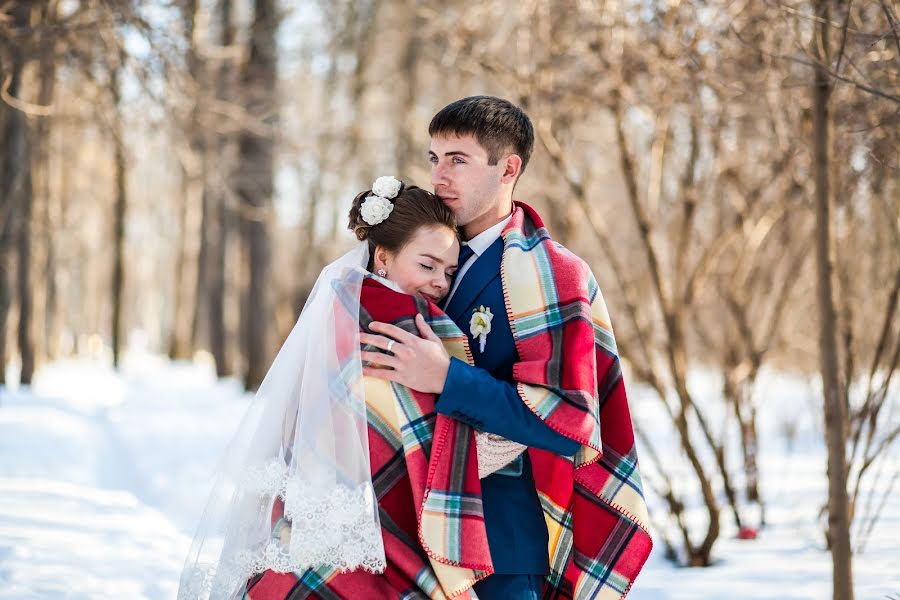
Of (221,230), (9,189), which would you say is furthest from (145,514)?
(221,230)

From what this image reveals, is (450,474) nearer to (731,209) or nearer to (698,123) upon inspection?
(698,123)

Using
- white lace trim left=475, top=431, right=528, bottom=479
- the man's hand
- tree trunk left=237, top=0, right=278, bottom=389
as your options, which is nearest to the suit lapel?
the man's hand

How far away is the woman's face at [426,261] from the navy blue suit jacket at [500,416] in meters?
0.10

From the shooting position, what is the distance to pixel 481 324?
2.41 m

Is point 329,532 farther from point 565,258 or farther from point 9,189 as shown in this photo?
point 9,189

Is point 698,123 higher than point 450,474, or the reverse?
point 698,123

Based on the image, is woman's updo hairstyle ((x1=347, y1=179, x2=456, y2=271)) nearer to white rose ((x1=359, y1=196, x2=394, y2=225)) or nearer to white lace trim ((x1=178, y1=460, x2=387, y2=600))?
white rose ((x1=359, y1=196, x2=394, y2=225))

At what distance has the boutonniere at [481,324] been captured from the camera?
2412mm

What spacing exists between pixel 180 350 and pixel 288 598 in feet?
67.6

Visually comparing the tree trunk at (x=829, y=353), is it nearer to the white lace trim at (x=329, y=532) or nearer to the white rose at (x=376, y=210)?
the white rose at (x=376, y=210)

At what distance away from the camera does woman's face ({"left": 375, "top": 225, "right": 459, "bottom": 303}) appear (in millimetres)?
2396

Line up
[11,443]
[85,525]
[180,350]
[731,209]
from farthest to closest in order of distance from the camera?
[180,350], [731,209], [11,443], [85,525]

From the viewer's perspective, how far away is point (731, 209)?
828 centimetres

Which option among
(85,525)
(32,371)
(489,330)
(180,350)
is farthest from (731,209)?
(180,350)
